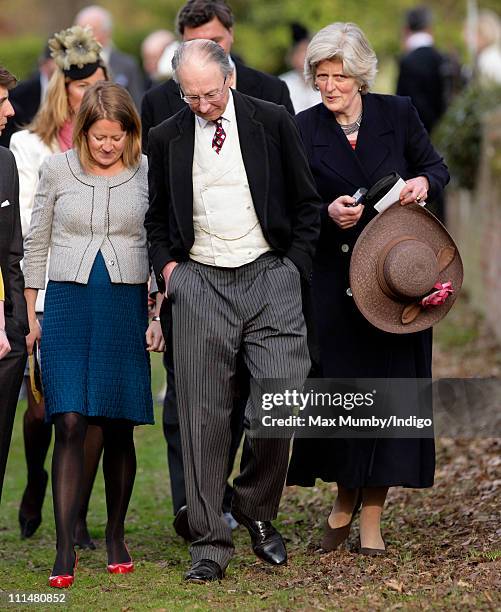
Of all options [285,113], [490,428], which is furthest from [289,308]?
[490,428]

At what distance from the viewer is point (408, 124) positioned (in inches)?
257

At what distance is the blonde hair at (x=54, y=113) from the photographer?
714 cm

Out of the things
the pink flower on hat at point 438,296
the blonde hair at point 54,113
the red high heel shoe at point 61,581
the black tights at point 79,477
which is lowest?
the red high heel shoe at point 61,581

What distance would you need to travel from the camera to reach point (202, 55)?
5.87 meters

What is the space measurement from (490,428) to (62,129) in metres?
3.66

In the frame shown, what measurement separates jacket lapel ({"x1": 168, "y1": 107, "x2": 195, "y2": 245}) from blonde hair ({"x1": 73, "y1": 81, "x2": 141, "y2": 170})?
338 millimetres

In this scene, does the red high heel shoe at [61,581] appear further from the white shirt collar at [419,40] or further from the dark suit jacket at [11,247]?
the white shirt collar at [419,40]

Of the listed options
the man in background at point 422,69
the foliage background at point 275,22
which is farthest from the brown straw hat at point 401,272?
the foliage background at point 275,22

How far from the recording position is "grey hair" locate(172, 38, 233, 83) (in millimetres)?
5875

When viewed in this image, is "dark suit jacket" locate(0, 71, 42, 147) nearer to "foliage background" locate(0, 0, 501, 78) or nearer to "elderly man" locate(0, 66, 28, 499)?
"elderly man" locate(0, 66, 28, 499)

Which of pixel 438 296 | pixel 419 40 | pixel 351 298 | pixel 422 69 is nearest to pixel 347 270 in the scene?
pixel 351 298

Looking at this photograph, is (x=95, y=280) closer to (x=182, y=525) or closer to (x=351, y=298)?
(x=351, y=298)

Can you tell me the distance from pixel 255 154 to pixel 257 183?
5.0 inches

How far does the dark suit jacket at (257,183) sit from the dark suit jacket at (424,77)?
27.6ft
